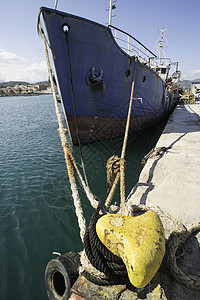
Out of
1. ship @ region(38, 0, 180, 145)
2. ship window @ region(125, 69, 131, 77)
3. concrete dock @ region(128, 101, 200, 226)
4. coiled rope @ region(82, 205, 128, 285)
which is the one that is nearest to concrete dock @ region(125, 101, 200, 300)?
concrete dock @ region(128, 101, 200, 226)

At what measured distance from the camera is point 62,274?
164cm

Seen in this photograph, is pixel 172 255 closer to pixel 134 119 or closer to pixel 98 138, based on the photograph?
pixel 98 138

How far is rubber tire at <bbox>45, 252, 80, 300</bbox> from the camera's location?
1.57m

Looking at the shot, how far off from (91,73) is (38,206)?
5.00 meters

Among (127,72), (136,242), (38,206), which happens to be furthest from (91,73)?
(136,242)

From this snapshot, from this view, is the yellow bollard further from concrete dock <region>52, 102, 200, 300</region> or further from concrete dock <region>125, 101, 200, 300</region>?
concrete dock <region>125, 101, 200, 300</region>

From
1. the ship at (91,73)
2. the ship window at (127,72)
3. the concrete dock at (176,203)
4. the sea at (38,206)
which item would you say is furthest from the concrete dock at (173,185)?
the ship window at (127,72)

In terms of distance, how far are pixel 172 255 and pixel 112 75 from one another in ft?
21.6

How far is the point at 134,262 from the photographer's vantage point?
1.16 metres

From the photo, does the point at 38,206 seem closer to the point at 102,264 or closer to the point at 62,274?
the point at 62,274

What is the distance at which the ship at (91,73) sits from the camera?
530 centimetres

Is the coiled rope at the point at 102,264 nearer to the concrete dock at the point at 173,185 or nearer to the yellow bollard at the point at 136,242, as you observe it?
the yellow bollard at the point at 136,242

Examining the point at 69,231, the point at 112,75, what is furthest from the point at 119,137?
the point at 69,231

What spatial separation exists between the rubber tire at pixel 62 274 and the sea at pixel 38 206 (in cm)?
80
